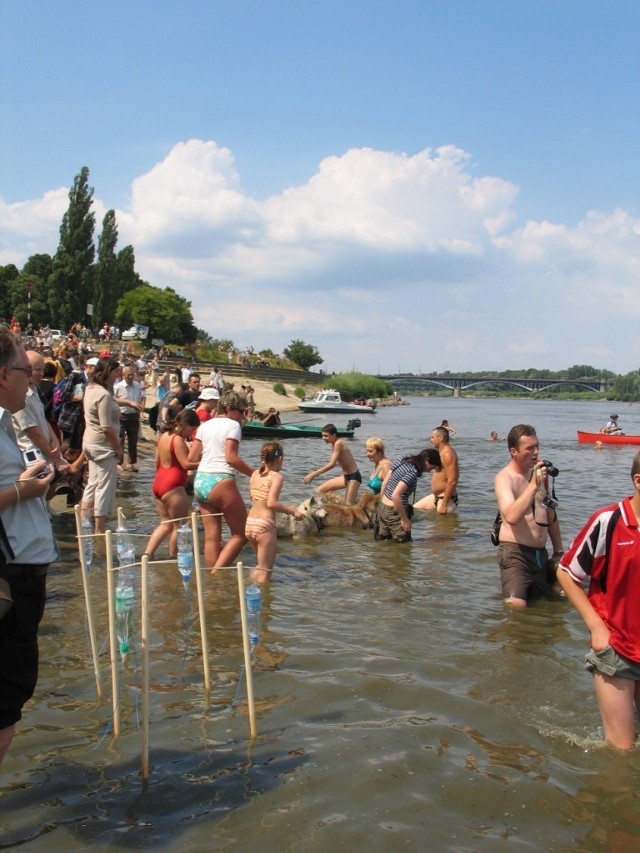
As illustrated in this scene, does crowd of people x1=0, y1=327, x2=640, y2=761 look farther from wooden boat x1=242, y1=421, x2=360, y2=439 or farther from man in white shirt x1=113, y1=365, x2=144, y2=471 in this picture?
wooden boat x1=242, y1=421, x2=360, y2=439

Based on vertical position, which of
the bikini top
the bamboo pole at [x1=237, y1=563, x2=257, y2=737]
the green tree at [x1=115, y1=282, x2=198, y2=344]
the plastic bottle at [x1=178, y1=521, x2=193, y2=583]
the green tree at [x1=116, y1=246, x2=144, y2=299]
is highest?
the green tree at [x1=116, y1=246, x2=144, y2=299]

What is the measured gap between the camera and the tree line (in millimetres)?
65562

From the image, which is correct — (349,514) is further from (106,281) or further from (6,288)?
(6,288)

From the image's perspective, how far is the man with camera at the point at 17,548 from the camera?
315cm

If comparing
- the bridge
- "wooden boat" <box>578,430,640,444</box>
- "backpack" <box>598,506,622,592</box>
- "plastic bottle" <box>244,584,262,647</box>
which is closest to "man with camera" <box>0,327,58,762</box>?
"plastic bottle" <box>244,584,262,647</box>

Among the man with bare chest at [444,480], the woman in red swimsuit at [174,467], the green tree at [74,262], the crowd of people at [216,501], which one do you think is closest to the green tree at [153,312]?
the green tree at [74,262]

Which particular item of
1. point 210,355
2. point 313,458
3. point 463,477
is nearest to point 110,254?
point 210,355

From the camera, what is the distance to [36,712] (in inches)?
189

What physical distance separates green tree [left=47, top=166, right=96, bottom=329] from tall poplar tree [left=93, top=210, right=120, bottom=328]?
166 cm

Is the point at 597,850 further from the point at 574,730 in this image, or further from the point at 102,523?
the point at 102,523

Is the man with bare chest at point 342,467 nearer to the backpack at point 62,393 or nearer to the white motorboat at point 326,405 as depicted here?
the backpack at point 62,393

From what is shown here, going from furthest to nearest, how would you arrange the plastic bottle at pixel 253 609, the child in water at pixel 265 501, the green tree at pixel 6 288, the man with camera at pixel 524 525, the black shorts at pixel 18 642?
the green tree at pixel 6 288 < the child in water at pixel 265 501 < the man with camera at pixel 524 525 < the plastic bottle at pixel 253 609 < the black shorts at pixel 18 642

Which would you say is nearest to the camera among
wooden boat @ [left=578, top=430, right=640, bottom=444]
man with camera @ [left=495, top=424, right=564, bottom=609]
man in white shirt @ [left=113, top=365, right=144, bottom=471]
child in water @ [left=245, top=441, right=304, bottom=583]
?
man with camera @ [left=495, top=424, right=564, bottom=609]

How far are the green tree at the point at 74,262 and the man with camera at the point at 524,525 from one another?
2503 inches
